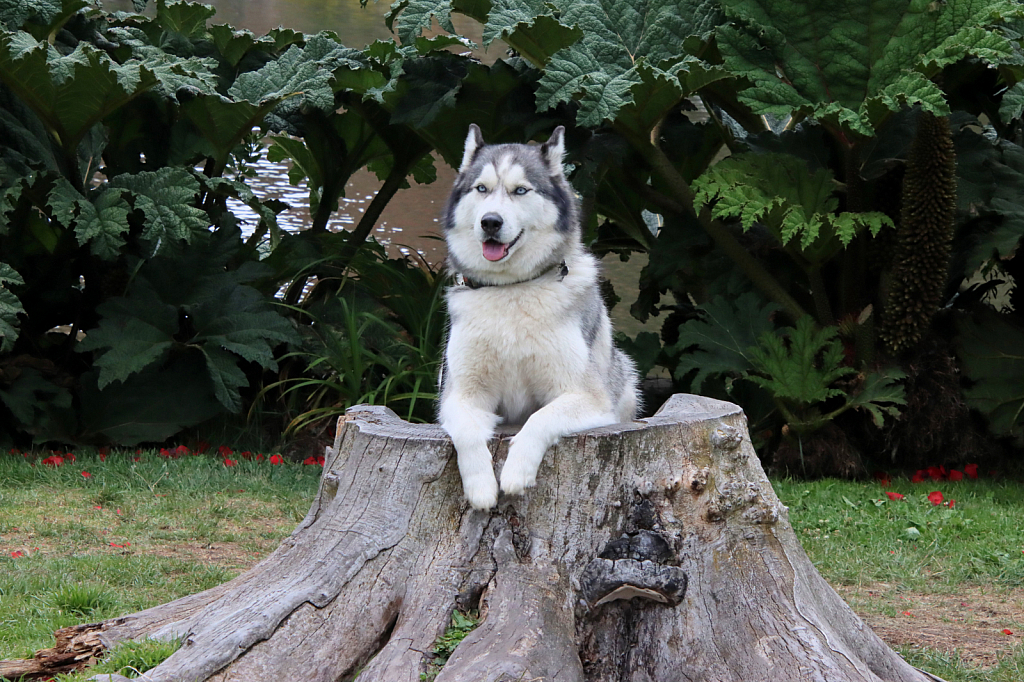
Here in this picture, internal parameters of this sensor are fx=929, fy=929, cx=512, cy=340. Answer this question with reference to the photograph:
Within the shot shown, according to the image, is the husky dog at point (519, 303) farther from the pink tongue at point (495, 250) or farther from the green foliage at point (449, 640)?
the green foliage at point (449, 640)

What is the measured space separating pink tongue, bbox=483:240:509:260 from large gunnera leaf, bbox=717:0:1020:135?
7.72 ft

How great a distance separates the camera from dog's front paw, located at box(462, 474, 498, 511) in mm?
2688

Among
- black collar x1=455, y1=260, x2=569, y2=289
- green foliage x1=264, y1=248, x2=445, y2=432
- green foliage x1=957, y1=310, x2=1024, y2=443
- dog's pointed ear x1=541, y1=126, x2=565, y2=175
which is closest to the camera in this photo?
black collar x1=455, y1=260, x2=569, y2=289

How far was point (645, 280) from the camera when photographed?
20.3 feet

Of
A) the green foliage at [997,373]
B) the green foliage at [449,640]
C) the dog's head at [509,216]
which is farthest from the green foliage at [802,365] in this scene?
the green foliage at [449,640]

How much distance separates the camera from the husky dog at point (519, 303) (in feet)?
10.1

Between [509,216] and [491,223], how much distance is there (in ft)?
0.24

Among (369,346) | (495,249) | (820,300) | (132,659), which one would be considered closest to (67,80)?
(369,346)

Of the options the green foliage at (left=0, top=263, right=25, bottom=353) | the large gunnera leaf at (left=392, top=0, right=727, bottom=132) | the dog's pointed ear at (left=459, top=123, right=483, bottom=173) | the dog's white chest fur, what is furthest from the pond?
the dog's white chest fur

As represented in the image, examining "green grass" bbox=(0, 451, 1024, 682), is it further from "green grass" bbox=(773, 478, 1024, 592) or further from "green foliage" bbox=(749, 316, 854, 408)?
"green foliage" bbox=(749, 316, 854, 408)

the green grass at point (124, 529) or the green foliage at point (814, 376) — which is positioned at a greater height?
the green foliage at point (814, 376)

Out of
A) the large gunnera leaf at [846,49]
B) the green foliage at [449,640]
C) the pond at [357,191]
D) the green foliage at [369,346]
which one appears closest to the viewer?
the green foliage at [449,640]

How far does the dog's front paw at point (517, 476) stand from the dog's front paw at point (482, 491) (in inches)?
1.5

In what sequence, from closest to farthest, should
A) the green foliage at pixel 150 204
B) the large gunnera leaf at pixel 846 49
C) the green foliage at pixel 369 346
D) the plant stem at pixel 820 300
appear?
the large gunnera leaf at pixel 846 49, the green foliage at pixel 150 204, the plant stem at pixel 820 300, the green foliage at pixel 369 346
